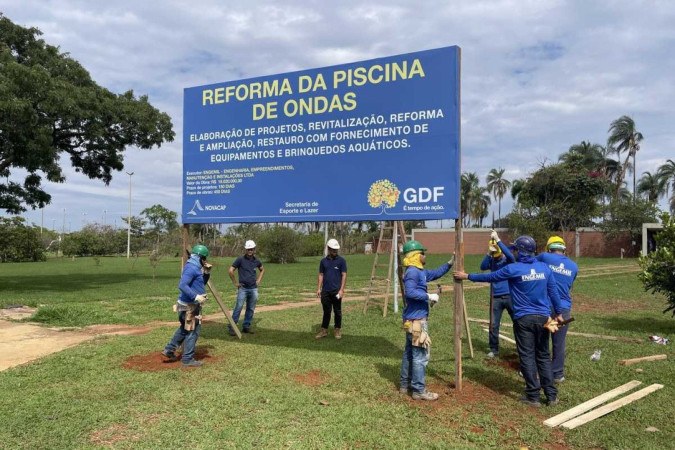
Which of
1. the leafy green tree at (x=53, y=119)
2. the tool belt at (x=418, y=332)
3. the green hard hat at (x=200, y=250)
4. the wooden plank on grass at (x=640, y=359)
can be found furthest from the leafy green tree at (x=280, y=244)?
the tool belt at (x=418, y=332)

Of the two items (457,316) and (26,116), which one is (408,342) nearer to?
(457,316)

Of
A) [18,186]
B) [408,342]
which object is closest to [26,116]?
[18,186]

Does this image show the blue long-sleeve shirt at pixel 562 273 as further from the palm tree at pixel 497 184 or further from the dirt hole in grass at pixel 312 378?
the palm tree at pixel 497 184

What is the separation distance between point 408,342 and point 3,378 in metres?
5.18

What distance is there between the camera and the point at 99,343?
29.7ft

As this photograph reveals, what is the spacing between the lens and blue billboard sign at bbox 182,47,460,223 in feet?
22.6

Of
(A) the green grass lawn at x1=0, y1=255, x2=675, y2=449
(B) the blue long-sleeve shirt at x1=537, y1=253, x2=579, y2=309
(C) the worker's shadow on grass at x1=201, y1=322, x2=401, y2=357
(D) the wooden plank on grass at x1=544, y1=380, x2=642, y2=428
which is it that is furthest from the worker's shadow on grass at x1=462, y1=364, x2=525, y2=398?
(C) the worker's shadow on grass at x1=201, y1=322, x2=401, y2=357

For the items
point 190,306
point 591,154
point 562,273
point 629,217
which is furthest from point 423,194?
point 591,154

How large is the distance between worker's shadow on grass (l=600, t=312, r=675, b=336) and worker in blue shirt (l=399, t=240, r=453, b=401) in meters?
6.46

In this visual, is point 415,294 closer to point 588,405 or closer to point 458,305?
point 458,305

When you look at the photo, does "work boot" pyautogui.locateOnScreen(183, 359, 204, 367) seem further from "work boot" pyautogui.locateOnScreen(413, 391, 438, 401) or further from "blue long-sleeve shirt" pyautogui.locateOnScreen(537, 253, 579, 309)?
"blue long-sleeve shirt" pyautogui.locateOnScreen(537, 253, 579, 309)

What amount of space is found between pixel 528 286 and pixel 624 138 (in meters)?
67.3

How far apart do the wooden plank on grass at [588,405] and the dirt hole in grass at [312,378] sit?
2.66 meters

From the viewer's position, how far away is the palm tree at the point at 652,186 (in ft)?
213
